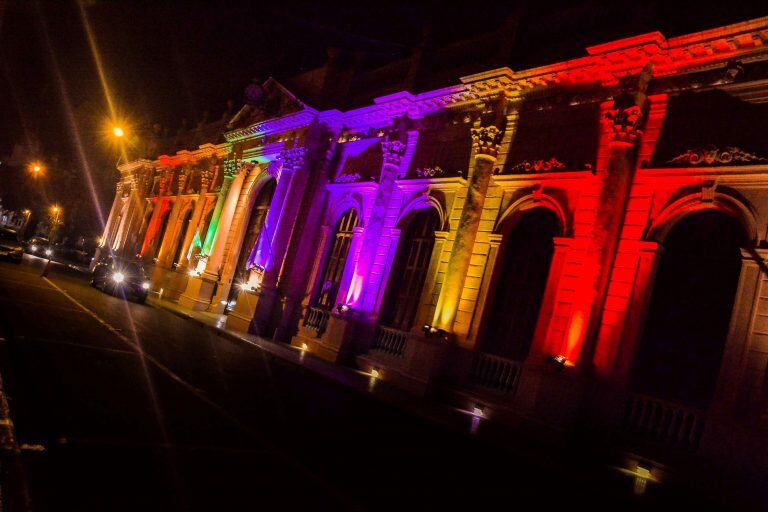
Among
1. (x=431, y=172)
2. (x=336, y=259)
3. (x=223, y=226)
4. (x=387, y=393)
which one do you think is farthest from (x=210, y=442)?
(x=223, y=226)

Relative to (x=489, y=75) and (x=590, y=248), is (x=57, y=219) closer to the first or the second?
(x=489, y=75)

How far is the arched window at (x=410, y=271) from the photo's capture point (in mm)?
14750

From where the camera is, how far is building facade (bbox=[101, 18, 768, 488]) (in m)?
9.12

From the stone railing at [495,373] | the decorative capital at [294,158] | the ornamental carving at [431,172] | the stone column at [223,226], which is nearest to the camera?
the stone railing at [495,373]

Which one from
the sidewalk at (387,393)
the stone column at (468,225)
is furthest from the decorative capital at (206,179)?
the stone column at (468,225)

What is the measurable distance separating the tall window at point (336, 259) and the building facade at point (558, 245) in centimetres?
9

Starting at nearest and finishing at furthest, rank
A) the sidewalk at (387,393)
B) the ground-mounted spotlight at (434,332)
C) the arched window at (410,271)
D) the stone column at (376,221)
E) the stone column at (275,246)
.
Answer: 1. the sidewalk at (387,393)
2. the ground-mounted spotlight at (434,332)
3. the arched window at (410,271)
4. the stone column at (376,221)
5. the stone column at (275,246)

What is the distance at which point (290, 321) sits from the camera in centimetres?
1788

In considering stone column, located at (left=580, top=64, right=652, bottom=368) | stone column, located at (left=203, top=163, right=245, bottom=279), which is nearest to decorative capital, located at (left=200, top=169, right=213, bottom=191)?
stone column, located at (left=203, top=163, right=245, bottom=279)

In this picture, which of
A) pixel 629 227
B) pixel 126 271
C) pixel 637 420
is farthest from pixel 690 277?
pixel 126 271

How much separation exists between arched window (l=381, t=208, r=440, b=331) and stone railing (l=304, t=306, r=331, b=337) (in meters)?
2.42

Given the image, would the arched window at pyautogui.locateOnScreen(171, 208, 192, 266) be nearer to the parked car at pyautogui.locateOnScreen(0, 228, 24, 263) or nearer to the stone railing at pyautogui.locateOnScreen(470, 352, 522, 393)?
the parked car at pyautogui.locateOnScreen(0, 228, 24, 263)

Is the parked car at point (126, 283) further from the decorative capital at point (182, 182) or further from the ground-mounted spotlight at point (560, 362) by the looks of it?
the ground-mounted spotlight at point (560, 362)

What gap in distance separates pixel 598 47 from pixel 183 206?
26060mm
